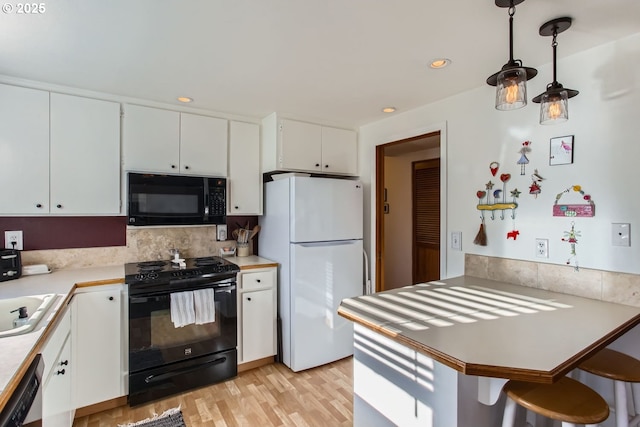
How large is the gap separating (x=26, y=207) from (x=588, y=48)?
3.53 metres

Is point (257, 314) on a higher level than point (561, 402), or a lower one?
lower

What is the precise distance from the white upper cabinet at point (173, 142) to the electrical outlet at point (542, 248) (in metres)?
2.41

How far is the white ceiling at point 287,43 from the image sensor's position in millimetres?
1436

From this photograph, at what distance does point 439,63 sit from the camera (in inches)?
77.1


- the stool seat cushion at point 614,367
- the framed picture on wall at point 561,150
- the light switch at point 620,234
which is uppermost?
the framed picture on wall at point 561,150

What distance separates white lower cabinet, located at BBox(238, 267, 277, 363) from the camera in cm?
277

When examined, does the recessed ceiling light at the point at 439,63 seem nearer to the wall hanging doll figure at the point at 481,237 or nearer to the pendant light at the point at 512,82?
the pendant light at the point at 512,82

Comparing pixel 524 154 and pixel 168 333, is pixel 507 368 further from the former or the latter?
pixel 168 333

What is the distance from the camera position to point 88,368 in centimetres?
218

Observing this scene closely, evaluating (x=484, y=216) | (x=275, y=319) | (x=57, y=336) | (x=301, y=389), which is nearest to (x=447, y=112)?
(x=484, y=216)

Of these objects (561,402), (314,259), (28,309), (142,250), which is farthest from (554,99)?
(142,250)

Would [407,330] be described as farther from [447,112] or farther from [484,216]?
[447,112]

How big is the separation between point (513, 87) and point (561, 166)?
0.87 m

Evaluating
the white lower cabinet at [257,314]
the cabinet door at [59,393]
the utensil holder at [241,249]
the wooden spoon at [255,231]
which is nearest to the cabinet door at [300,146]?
the wooden spoon at [255,231]
